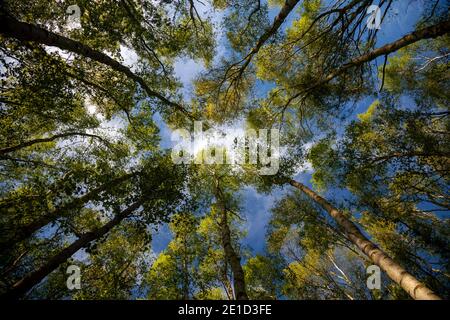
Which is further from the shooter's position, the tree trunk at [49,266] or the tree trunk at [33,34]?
the tree trunk at [49,266]

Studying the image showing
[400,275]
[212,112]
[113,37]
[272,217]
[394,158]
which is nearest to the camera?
[400,275]

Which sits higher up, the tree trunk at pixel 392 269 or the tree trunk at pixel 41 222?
the tree trunk at pixel 41 222

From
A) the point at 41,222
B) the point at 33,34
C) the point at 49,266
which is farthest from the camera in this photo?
the point at 41,222

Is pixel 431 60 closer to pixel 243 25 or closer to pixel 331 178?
pixel 331 178

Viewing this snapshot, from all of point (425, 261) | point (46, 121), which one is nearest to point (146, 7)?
point (46, 121)

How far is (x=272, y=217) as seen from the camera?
1404 centimetres

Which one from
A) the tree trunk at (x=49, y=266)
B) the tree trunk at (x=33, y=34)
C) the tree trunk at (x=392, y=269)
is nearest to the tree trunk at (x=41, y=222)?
the tree trunk at (x=49, y=266)

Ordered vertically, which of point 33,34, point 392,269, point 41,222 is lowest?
point 392,269

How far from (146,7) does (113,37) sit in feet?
4.26

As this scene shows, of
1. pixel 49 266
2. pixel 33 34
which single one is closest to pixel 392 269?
pixel 49 266

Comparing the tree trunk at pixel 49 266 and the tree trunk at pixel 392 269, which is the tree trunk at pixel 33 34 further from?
the tree trunk at pixel 392 269

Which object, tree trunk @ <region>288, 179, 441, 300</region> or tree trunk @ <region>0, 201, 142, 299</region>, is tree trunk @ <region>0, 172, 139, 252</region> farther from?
tree trunk @ <region>288, 179, 441, 300</region>

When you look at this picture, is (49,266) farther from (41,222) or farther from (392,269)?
(392,269)

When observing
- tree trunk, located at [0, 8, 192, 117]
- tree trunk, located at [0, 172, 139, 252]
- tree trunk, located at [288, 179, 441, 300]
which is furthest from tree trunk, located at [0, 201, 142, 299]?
tree trunk, located at [288, 179, 441, 300]
